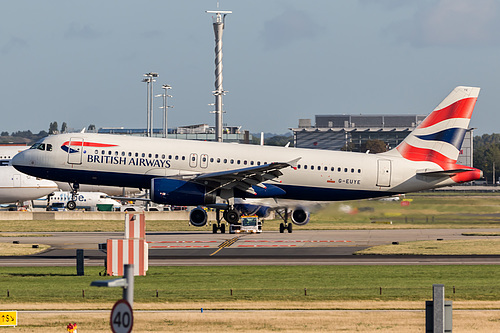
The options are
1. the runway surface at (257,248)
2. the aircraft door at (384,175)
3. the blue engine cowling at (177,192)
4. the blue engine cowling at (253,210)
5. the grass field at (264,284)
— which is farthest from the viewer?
the blue engine cowling at (253,210)

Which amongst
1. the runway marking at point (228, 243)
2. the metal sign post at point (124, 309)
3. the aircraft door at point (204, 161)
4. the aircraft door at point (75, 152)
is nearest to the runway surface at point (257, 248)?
the runway marking at point (228, 243)

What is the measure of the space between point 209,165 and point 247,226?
1363 cm

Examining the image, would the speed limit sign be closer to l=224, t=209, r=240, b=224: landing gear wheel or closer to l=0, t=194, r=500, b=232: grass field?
l=224, t=209, r=240, b=224: landing gear wheel

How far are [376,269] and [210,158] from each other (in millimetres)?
18511

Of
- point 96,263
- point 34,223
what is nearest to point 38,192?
point 34,223

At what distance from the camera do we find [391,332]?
82.7 ft

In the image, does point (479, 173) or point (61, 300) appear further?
point (479, 173)

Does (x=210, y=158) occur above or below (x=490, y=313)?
above

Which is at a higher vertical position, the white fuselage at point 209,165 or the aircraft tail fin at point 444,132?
the aircraft tail fin at point 444,132

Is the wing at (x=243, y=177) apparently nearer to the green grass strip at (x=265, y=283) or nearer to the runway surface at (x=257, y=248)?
the runway surface at (x=257, y=248)

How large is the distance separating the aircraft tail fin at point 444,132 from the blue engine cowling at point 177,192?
15.9 meters

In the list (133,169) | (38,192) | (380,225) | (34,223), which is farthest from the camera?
(38,192)

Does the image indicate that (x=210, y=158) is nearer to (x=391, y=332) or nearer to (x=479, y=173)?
(x=479, y=173)

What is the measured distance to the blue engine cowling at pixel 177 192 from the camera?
5345 centimetres
